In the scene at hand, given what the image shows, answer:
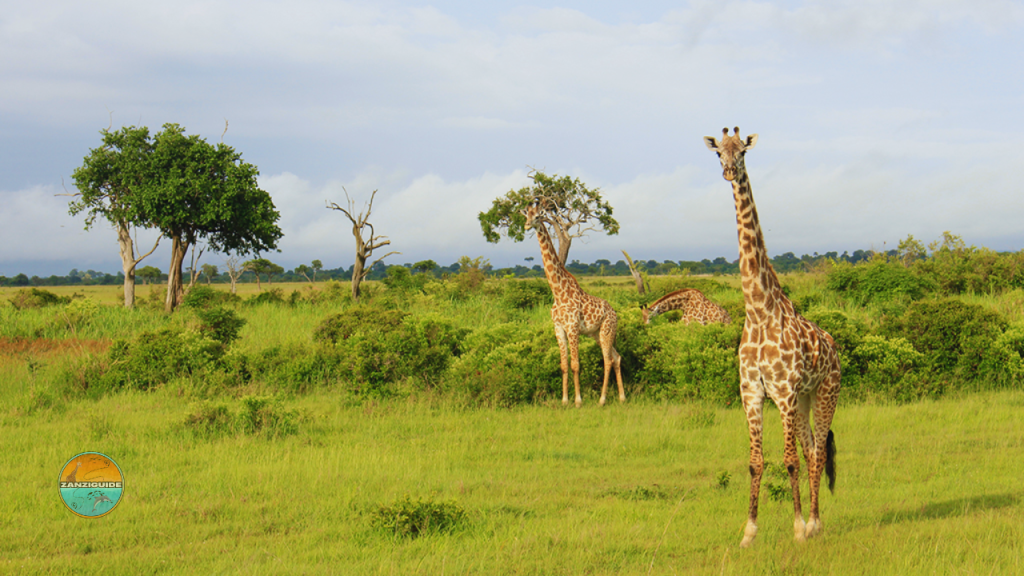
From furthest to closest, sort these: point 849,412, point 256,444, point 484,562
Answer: point 849,412
point 256,444
point 484,562

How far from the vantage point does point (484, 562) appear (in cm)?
499

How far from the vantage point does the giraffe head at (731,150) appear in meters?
5.50

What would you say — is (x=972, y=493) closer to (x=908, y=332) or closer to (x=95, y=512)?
(x=908, y=332)

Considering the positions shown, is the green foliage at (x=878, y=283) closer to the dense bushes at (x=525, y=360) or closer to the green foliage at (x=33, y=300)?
the dense bushes at (x=525, y=360)

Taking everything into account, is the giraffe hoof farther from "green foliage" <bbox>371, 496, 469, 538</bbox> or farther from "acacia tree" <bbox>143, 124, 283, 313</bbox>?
"acacia tree" <bbox>143, 124, 283, 313</bbox>

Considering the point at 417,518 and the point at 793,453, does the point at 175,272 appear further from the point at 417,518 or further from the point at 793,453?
the point at 793,453

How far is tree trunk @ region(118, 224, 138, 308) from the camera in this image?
27.5 m

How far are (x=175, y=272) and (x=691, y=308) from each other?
20.3m

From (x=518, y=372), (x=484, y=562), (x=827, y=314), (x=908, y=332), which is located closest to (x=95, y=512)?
(x=484, y=562)

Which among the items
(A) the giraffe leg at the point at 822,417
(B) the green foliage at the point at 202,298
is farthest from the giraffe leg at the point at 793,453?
(B) the green foliage at the point at 202,298

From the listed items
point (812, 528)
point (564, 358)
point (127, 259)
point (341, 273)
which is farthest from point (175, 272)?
point (341, 273)

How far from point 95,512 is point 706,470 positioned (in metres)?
5.98

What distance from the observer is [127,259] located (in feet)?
91.6

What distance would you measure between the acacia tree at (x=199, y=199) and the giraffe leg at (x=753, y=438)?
23.2m
